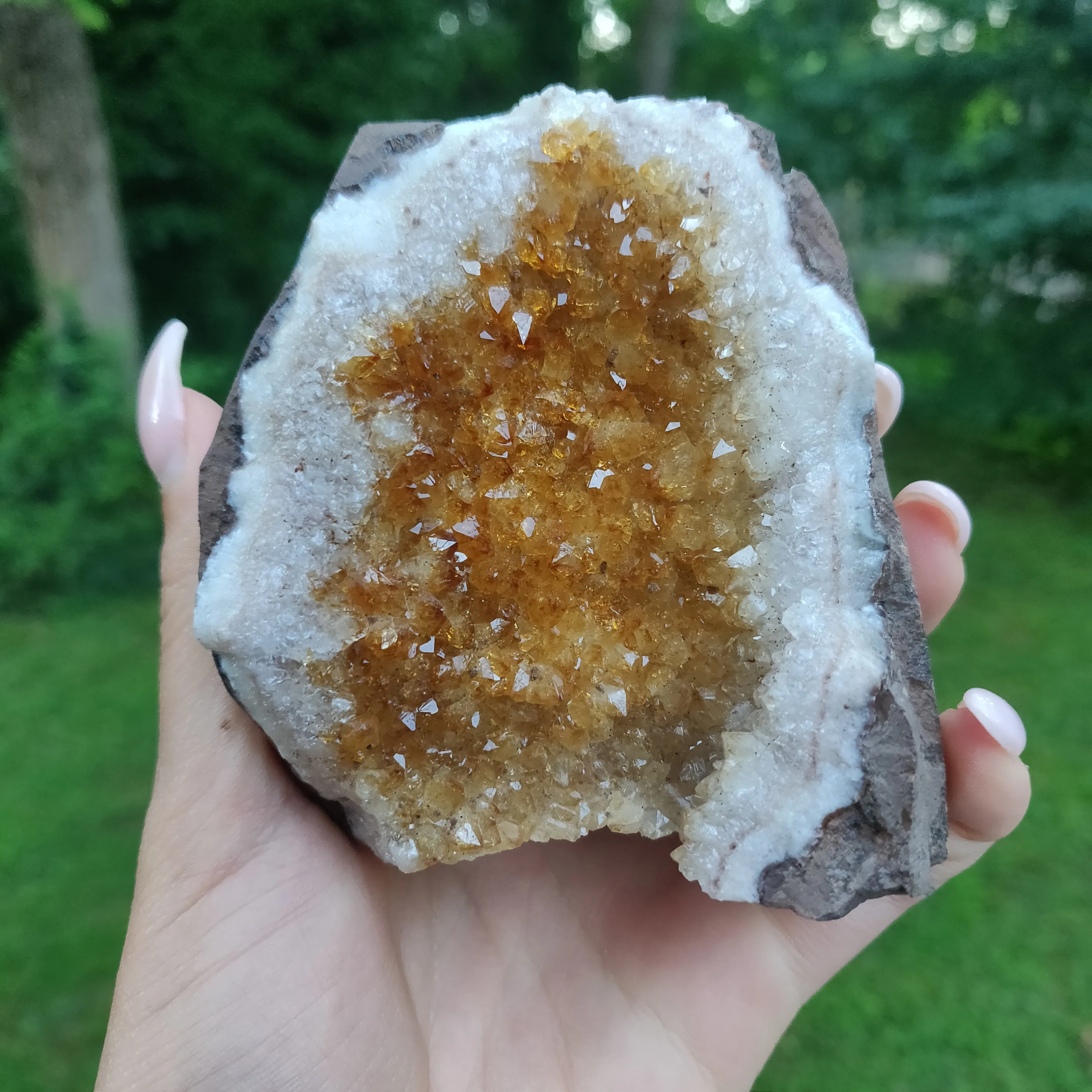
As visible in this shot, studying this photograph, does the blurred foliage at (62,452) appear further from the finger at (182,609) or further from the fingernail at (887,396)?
the fingernail at (887,396)

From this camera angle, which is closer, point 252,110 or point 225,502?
point 225,502

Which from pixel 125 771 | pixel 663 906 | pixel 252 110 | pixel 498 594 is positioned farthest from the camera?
pixel 252 110

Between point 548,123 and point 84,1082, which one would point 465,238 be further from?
point 84,1082

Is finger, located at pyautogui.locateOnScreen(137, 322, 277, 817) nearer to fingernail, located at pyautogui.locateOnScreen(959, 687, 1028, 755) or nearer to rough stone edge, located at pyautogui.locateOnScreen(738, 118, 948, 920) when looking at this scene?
rough stone edge, located at pyautogui.locateOnScreen(738, 118, 948, 920)

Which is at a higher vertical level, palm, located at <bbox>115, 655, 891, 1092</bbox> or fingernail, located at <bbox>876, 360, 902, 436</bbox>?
fingernail, located at <bbox>876, 360, 902, 436</bbox>

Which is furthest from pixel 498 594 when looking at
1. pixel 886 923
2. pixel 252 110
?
pixel 252 110

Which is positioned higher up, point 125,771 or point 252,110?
point 252,110

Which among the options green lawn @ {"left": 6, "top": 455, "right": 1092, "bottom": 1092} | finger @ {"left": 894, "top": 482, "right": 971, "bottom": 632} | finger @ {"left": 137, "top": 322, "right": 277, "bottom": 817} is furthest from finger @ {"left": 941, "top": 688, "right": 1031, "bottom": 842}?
green lawn @ {"left": 6, "top": 455, "right": 1092, "bottom": 1092}
